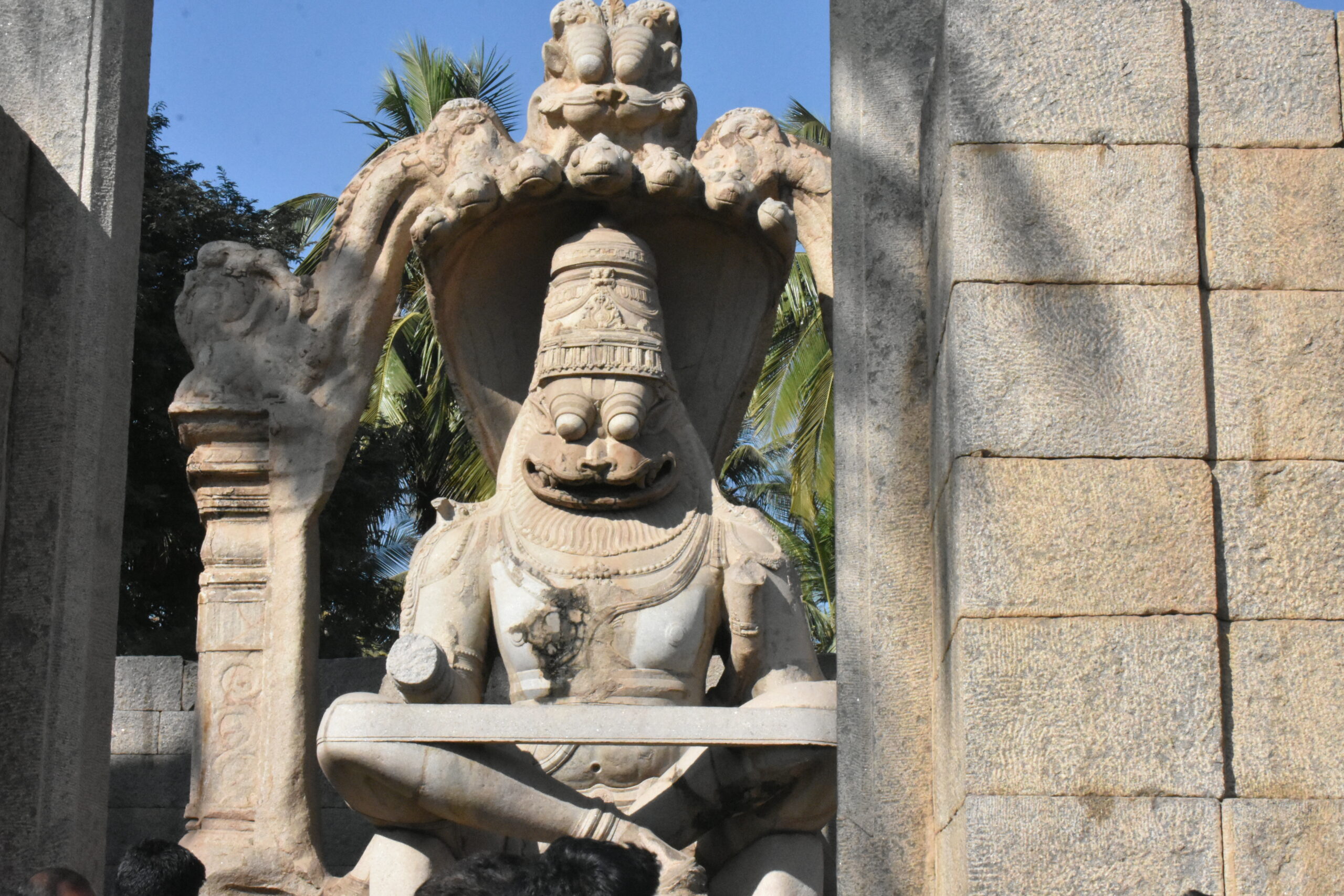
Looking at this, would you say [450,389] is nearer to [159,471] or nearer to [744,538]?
[159,471]

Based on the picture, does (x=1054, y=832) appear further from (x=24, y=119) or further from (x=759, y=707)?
(x=24, y=119)

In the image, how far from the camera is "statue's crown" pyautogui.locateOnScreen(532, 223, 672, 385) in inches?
275

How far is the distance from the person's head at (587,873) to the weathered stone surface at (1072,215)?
2.06 meters

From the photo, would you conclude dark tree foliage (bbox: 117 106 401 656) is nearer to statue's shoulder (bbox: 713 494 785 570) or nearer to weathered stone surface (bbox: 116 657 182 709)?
weathered stone surface (bbox: 116 657 182 709)

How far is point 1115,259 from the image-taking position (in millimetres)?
4930

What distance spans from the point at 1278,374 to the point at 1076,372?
1.82ft

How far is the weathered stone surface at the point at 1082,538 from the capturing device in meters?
4.68

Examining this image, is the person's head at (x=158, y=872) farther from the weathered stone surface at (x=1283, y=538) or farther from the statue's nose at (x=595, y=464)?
the weathered stone surface at (x=1283, y=538)

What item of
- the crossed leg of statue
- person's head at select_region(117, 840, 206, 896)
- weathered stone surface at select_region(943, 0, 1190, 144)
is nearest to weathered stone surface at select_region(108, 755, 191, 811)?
the crossed leg of statue

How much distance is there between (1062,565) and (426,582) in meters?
2.88

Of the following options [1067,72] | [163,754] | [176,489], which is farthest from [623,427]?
[176,489]

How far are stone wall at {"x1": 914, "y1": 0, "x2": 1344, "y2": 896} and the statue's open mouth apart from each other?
6.10 feet

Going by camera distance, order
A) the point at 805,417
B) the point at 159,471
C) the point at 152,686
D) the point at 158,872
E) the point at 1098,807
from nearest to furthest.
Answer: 1. the point at 158,872
2. the point at 1098,807
3. the point at 152,686
4. the point at 159,471
5. the point at 805,417

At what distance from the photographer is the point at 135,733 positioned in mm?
8609
